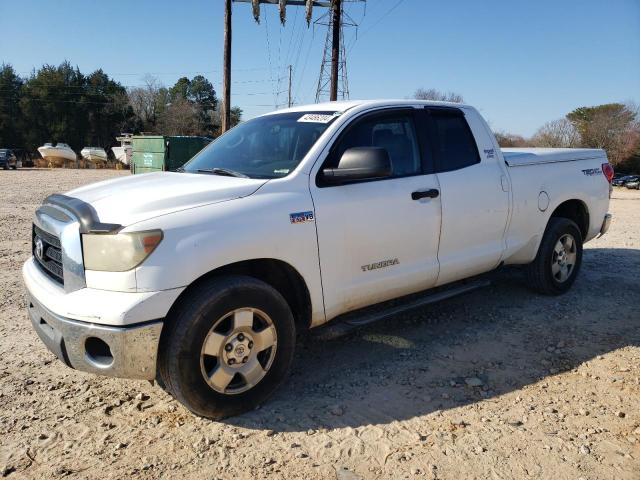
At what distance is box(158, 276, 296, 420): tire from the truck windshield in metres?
0.91

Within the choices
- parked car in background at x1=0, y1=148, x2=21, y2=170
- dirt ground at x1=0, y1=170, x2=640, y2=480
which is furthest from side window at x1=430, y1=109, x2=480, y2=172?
parked car in background at x1=0, y1=148, x2=21, y2=170

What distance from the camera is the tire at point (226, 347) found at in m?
2.82

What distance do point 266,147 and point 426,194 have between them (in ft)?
4.15

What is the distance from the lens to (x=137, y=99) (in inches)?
2795

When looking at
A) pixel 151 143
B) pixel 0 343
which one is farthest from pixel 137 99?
pixel 0 343

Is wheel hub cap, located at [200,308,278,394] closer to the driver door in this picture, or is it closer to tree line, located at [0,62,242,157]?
the driver door

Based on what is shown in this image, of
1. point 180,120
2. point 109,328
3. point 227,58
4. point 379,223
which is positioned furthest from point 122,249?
point 180,120

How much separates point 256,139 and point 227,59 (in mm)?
15613

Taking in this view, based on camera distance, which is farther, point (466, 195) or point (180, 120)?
point (180, 120)

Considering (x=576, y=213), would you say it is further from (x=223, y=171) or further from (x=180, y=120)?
(x=180, y=120)

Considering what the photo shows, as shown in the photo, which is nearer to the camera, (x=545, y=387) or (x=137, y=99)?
(x=545, y=387)

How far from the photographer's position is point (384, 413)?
3.18 metres

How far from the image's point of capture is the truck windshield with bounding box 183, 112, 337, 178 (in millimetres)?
3566

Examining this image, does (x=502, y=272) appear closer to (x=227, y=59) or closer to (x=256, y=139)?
(x=256, y=139)
